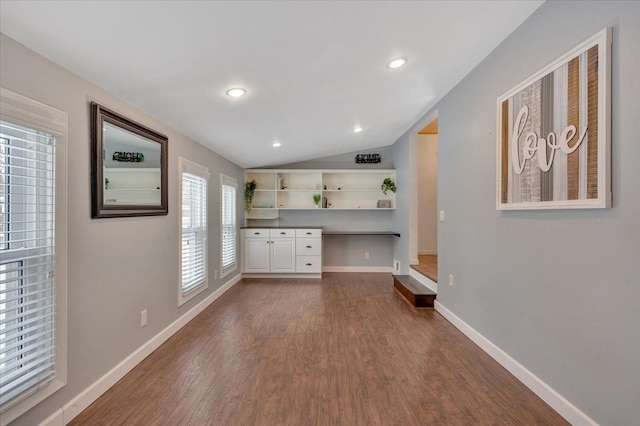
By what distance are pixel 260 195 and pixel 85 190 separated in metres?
4.37

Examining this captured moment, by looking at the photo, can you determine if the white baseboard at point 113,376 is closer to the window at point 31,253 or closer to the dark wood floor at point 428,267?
the window at point 31,253

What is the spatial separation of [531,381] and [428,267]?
2835mm

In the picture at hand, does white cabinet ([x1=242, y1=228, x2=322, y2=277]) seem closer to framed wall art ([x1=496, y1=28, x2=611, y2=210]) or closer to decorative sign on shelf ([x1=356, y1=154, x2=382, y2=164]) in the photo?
decorative sign on shelf ([x1=356, y1=154, x2=382, y2=164])

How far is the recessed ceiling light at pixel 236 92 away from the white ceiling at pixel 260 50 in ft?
0.17

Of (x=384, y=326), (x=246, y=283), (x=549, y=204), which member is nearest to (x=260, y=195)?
(x=246, y=283)

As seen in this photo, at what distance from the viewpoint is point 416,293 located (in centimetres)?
396

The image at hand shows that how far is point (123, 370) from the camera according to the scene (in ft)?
7.64

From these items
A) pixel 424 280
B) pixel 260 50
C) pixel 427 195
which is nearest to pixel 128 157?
pixel 260 50

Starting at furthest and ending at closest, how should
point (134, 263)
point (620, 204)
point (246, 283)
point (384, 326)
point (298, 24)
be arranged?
point (246, 283) → point (384, 326) → point (134, 263) → point (298, 24) → point (620, 204)

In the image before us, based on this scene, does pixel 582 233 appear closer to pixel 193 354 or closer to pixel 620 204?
pixel 620 204

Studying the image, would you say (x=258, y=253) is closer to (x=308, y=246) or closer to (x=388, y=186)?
(x=308, y=246)

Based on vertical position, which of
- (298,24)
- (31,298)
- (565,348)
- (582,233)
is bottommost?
(565,348)

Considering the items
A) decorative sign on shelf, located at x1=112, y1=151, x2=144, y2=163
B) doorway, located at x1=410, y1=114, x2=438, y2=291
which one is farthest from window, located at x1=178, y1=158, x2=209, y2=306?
doorway, located at x1=410, y1=114, x2=438, y2=291

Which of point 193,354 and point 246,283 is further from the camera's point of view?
point 246,283
